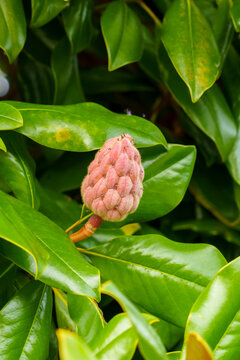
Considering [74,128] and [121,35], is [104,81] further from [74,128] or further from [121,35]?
[74,128]

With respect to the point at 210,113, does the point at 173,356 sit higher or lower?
lower

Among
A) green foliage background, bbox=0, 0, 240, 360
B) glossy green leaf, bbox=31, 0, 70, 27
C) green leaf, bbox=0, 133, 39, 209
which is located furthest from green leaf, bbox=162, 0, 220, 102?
green leaf, bbox=0, 133, 39, 209

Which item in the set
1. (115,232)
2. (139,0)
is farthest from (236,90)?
(115,232)

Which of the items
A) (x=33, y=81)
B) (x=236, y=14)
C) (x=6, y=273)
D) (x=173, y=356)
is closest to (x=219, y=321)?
(x=173, y=356)

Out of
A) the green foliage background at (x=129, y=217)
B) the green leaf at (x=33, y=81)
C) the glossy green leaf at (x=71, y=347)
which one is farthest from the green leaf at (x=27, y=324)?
the green leaf at (x=33, y=81)

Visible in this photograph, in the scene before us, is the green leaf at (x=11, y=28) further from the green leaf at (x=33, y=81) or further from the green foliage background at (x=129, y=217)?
the green leaf at (x=33, y=81)

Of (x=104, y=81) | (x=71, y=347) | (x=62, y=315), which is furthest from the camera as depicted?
(x=104, y=81)

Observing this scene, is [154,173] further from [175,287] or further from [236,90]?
[236,90]
